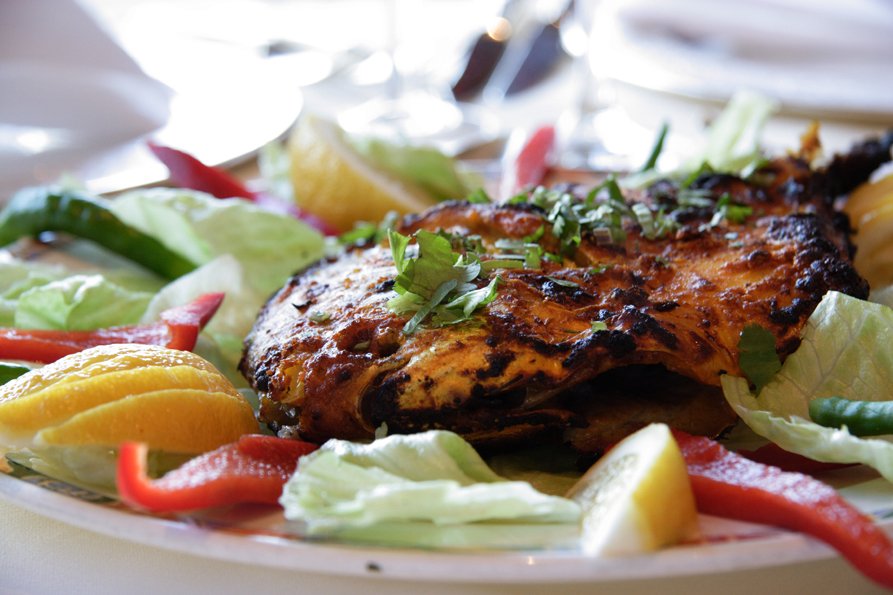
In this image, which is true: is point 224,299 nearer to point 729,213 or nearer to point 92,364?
point 92,364

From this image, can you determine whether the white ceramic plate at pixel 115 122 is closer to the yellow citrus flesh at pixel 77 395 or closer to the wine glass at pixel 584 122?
the wine glass at pixel 584 122

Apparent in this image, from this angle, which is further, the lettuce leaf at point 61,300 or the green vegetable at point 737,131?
the green vegetable at point 737,131

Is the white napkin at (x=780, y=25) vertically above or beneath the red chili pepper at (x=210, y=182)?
above

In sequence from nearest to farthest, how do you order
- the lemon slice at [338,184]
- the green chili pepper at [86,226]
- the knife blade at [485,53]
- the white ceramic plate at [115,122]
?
the green chili pepper at [86,226] → the lemon slice at [338,184] → the white ceramic plate at [115,122] → the knife blade at [485,53]

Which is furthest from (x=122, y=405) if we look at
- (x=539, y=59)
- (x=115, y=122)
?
(x=539, y=59)

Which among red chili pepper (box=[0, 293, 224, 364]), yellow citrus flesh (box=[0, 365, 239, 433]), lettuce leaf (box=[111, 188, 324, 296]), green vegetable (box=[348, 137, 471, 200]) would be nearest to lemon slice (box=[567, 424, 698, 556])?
yellow citrus flesh (box=[0, 365, 239, 433])

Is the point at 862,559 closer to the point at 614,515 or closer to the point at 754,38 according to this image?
the point at 614,515

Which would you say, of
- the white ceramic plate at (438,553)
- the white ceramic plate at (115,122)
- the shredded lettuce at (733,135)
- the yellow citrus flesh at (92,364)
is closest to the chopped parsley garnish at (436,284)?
the yellow citrus flesh at (92,364)
